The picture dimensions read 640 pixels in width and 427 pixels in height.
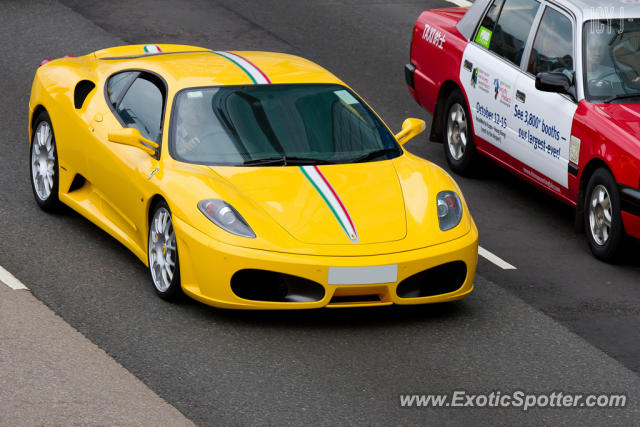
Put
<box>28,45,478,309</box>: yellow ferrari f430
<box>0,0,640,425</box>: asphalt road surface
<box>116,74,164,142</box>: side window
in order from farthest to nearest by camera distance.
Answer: <box>116,74,164,142</box>: side window, <box>28,45,478,309</box>: yellow ferrari f430, <box>0,0,640,425</box>: asphalt road surface

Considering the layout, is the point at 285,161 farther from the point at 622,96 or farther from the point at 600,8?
the point at 600,8

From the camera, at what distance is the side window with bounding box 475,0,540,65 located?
10.8 metres

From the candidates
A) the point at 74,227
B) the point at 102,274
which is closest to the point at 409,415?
the point at 102,274

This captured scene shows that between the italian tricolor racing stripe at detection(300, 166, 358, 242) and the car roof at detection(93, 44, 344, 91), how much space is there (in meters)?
0.95

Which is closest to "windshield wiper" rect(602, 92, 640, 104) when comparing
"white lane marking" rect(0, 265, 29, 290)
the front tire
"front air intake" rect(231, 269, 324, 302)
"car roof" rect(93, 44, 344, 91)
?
"car roof" rect(93, 44, 344, 91)

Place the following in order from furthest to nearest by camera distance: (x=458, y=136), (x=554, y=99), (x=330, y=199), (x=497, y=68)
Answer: (x=458, y=136) < (x=497, y=68) < (x=554, y=99) < (x=330, y=199)

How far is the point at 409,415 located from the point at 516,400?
0.63 metres

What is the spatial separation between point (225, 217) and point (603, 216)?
10.2 ft

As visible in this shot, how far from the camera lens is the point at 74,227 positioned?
971 centimetres

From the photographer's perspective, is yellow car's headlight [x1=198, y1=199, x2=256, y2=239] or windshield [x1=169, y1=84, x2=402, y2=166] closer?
yellow car's headlight [x1=198, y1=199, x2=256, y2=239]

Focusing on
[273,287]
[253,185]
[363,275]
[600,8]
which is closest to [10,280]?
[253,185]

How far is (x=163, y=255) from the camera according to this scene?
27.3 feet

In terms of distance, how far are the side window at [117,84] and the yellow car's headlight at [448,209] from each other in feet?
7.89

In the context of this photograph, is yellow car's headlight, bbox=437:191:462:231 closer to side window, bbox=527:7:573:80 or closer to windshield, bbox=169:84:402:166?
windshield, bbox=169:84:402:166
